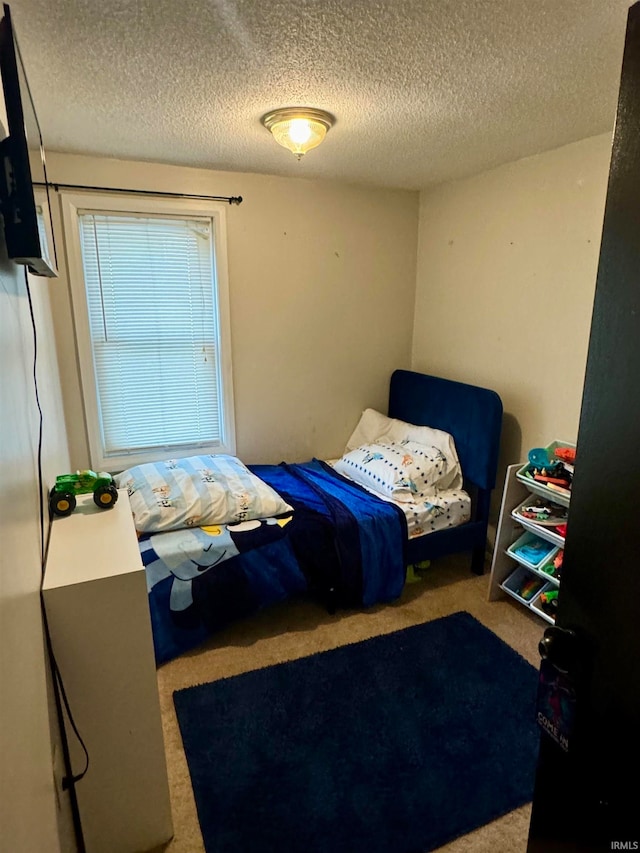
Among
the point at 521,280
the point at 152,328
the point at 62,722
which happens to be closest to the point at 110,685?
the point at 62,722

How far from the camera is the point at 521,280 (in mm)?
2730

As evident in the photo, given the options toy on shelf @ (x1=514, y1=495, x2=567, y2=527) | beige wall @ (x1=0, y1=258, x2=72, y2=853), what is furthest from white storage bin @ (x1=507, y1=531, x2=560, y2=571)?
beige wall @ (x1=0, y1=258, x2=72, y2=853)

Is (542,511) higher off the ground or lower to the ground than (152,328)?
lower

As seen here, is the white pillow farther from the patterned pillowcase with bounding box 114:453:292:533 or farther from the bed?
the patterned pillowcase with bounding box 114:453:292:533

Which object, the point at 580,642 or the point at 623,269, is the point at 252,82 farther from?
the point at 580,642

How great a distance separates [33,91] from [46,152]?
840mm

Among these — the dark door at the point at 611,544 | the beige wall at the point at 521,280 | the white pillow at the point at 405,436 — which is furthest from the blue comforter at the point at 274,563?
the dark door at the point at 611,544

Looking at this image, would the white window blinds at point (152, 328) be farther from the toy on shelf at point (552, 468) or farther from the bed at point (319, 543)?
the toy on shelf at point (552, 468)

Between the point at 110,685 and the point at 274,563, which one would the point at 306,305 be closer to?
the point at 274,563

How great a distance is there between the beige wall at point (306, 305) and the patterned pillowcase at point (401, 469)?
0.56 meters

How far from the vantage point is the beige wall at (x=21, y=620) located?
28.5 inches

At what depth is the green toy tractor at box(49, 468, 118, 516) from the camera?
171 cm

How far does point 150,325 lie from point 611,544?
278cm

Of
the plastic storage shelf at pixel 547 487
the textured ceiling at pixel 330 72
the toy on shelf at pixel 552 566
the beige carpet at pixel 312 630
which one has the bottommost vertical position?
the beige carpet at pixel 312 630
